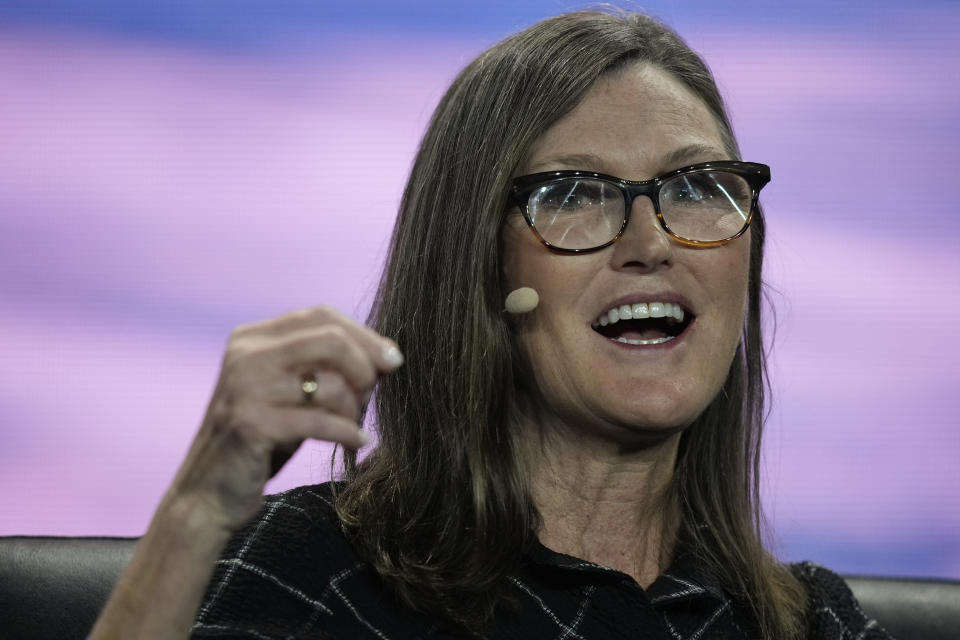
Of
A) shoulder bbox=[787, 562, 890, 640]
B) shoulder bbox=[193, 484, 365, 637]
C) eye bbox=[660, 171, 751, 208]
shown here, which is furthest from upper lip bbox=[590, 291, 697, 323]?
shoulder bbox=[787, 562, 890, 640]

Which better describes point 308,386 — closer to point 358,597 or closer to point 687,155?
point 358,597

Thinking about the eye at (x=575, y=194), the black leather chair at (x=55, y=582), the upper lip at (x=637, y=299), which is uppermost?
the eye at (x=575, y=194)

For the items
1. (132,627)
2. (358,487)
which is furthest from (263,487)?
(358,487)

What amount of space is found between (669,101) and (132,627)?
94 centimetres

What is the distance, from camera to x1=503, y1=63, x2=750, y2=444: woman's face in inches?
57.8

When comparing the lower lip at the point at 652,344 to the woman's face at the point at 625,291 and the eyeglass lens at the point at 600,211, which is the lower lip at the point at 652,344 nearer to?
the woman's face at the point at 625,291

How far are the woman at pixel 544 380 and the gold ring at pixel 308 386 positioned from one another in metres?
0.42

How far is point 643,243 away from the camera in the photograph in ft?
4.80

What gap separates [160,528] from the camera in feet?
3.61

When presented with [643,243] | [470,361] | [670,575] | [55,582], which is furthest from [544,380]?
[55,582]

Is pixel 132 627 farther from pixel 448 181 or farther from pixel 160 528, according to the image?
pixel 448 181

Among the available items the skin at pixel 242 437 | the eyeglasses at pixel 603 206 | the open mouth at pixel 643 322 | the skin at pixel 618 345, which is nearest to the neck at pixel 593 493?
the skin at pixel 618 345

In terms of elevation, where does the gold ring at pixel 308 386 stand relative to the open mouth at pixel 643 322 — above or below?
below

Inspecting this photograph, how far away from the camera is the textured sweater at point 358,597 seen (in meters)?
1.37
